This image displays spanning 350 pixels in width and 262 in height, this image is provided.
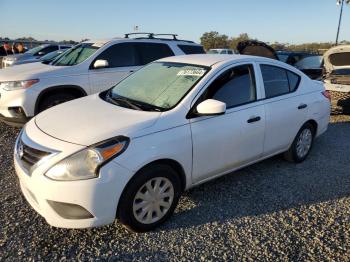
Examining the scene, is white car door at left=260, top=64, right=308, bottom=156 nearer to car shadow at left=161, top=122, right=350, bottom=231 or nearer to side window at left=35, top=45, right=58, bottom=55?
car shadow at left=161, top=122, right=350, bottom=231

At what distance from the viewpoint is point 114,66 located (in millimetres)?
6891

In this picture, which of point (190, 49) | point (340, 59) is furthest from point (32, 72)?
point (340, 59)

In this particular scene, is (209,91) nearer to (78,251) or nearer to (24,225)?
(78,251)

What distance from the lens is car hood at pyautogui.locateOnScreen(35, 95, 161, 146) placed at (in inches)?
117

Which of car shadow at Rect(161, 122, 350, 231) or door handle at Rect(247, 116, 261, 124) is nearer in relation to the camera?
car shadow at Rect(161, 122, 350, 231)

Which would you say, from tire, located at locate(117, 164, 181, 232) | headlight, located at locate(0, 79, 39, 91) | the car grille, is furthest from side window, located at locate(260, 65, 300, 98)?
headlight, located at locate(0, 79, 39, 91)

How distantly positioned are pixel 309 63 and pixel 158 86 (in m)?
9.10

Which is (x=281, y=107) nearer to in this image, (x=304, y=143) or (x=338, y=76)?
(x=304, y=143)

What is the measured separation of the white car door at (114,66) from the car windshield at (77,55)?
0.26 metres

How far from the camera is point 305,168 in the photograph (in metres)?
4.98

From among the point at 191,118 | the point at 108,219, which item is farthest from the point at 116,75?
the point at 108,219

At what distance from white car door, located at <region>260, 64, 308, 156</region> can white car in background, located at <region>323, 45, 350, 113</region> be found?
340 cm

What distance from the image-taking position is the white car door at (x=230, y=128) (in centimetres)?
349

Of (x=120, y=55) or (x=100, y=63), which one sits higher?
(x=120, y=55)
